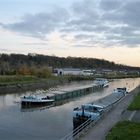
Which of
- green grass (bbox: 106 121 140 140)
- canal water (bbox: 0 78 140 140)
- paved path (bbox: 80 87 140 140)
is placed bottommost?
canal water (bbox: 0 78 140 140)

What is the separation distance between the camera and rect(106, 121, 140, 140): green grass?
84.0 feet

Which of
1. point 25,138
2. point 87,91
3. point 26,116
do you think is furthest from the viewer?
point 87,91

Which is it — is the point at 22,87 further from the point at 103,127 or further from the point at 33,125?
the point at 103,127

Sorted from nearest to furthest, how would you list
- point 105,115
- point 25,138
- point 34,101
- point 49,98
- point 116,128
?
point 116,128 < point 25,138 < point 105,115 < point 34,101 < point 49,98

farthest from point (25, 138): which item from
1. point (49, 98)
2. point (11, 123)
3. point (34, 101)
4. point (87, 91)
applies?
point (87, 91)

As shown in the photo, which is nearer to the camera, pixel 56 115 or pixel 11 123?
pixel 11 123

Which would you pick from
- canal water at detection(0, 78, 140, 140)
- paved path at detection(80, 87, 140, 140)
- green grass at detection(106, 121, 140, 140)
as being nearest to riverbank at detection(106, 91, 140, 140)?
green grass at detection(106, 121, 140, 140)

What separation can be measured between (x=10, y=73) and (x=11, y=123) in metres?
88.7

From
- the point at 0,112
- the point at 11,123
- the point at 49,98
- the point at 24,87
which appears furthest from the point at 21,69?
the point at 11,123

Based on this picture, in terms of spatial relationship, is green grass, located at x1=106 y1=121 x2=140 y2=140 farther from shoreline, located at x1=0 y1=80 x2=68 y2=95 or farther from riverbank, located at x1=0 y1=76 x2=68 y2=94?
riverbank, located at x1=0 y1=76 x2=68 y2=94

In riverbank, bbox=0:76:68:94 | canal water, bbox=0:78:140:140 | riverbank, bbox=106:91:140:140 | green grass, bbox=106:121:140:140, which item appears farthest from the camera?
riverbank, bbox=0:76:68:94

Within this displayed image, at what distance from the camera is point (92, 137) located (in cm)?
2722

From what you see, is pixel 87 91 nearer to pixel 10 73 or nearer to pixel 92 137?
pixel 10 73

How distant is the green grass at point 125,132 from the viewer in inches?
1008
